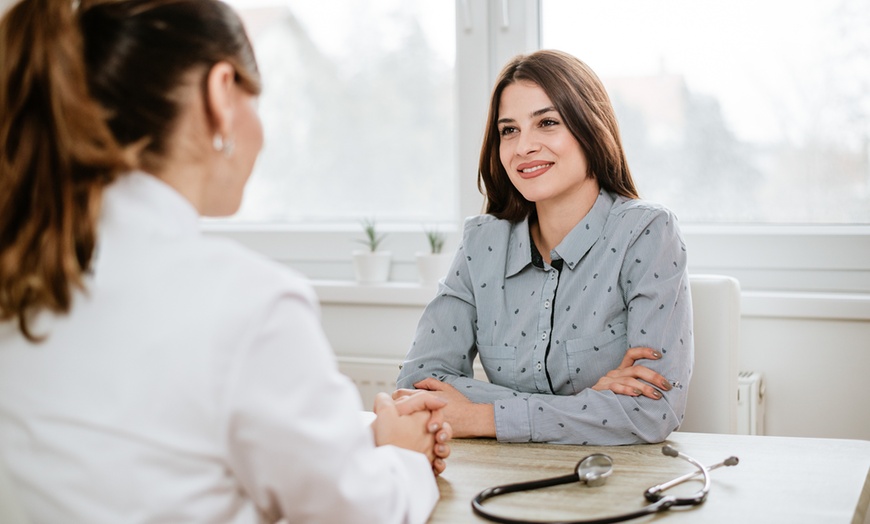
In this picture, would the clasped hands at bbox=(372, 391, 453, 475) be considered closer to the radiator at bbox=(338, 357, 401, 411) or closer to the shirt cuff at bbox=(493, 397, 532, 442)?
the shirt cuff at bbox=(493, 397, 532, 442)

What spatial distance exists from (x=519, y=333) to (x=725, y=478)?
0.63 meters

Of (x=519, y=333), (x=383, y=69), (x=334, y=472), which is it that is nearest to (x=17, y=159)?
(x=334, y=472)

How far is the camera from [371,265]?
272cm

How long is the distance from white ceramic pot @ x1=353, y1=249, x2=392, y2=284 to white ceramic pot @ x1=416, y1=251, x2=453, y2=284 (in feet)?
0.47

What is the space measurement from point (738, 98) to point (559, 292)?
95 cm

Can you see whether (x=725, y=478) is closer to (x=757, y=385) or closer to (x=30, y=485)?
(x=30, y=485)

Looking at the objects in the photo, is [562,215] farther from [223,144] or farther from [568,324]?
[223,144]

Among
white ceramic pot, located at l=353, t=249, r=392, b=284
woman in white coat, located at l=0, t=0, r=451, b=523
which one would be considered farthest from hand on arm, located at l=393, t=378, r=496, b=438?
white ceramic pot, located at l=353, t=249, r=392, b=284

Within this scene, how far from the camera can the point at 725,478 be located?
1.23 metres

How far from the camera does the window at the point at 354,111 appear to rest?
2.81 metres

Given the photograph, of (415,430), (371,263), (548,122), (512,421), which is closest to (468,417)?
(512,421)

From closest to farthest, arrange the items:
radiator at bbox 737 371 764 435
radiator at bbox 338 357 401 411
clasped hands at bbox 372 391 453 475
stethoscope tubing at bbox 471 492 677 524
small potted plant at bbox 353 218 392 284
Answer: stethoscope tubing at bbox 471 492 677 524, clasped hands at bbox 372 391 453 475, radiator at bbox 737 371 764 435, radiator at bbox 338 357 401 411, small potted plant at bbox 353 218 392 284

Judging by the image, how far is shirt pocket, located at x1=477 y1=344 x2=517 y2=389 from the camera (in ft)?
5.90

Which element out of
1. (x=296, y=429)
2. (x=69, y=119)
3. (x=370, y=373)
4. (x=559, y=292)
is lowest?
(x=370, y=373)
